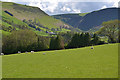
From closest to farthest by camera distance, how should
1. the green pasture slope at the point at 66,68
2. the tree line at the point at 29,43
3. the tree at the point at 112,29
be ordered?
the green pasture slope at the point at 66,68
the tree line at the point at 29,43
the tree at the point at 112,29

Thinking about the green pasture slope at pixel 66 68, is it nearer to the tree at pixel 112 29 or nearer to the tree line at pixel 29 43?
the tree line at pixel 29 43

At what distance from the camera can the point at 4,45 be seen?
88312mm

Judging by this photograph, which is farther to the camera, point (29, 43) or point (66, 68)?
point (29, 43)

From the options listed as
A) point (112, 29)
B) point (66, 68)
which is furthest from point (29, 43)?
point (66, 68)

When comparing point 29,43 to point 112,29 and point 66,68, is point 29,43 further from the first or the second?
point 66,68

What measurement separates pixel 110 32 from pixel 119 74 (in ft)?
271

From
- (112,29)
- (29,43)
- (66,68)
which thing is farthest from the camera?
(29,43)

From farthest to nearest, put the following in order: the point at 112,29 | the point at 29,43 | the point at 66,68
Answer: the point at 29,43 → the point at 112,29 → the point at 66,68

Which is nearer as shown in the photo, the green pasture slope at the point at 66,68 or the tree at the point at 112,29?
the green pasture slope at the point at 66,68

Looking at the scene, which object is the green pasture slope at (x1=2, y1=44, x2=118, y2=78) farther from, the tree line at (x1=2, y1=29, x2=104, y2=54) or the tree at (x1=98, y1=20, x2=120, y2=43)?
the tree at (x1=98, y1=20, x2=120, y2=43)

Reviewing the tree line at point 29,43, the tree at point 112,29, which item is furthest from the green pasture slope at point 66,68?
the tree at point 112,29

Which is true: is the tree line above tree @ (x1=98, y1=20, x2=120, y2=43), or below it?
below

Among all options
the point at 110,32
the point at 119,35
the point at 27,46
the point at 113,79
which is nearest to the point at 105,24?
the point at 110,32

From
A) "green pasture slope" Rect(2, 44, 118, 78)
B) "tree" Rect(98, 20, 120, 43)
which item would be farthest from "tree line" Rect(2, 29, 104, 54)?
"green pasture slope" Rect(2, 44, 118, 78)
